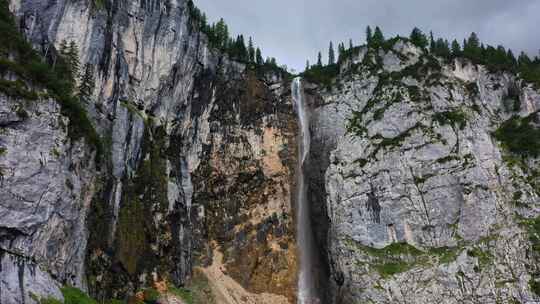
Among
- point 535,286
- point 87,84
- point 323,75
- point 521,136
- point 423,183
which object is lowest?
point 535,286

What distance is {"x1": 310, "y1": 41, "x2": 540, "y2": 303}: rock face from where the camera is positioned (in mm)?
45875

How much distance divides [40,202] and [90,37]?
19443mm

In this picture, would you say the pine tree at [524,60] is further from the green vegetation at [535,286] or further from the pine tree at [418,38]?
the green vegetation at [535,286]

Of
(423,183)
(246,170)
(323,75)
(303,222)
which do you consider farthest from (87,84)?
(423,183)

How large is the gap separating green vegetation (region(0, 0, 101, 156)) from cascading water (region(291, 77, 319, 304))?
1004 inches

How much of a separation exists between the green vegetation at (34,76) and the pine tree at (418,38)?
46.6 meters

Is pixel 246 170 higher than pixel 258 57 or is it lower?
lower

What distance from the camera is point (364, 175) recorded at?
54656 millimetres

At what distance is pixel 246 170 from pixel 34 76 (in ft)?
93.1

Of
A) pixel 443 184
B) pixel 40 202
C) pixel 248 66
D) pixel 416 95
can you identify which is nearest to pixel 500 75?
pixel 416 95

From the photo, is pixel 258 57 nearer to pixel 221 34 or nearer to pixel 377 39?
pixel 221 34

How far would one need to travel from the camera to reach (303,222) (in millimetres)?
57156

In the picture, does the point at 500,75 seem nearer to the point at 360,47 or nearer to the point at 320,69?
the point at 360,47

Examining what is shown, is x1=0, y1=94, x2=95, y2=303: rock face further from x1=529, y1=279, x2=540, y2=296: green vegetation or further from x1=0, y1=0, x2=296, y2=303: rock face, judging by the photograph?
x1=529, y1=279, x2=540, y2=296: green vegetation
